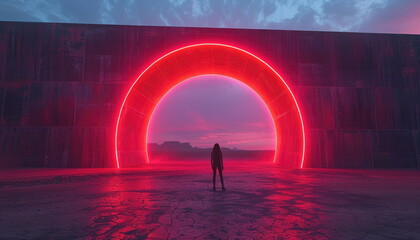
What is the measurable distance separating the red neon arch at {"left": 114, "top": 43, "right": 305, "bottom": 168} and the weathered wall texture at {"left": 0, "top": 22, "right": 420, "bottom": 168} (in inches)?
17.3

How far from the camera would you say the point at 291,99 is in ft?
48.8

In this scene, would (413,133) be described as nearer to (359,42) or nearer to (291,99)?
(359,42)

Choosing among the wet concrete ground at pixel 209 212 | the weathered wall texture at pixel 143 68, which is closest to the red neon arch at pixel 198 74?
the weathered wall texture at pixel 143 68

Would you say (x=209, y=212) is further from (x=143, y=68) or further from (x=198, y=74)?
(x=198, y=74)

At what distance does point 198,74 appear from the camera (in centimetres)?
1928

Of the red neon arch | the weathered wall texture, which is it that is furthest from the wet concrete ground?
the red neon arch

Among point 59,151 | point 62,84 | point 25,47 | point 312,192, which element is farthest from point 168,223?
point 25,47

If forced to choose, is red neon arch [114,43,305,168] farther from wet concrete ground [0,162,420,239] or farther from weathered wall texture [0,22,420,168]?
wet concrete ground [0,162,420,239]

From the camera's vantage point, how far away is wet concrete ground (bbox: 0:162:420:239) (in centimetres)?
401

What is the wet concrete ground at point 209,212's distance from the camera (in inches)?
158

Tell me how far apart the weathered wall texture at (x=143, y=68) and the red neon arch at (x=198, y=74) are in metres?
0.44

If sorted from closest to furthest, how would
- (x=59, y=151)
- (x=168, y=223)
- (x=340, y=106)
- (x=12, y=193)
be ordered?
(x=168, y=223) < (x=12, y=193) < (x=59, y=151) < (x=340, y=106)

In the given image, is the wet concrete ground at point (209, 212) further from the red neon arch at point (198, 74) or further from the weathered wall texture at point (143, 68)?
the red neon arch at point (198, 74)

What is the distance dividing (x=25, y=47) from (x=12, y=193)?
35.1 feet
